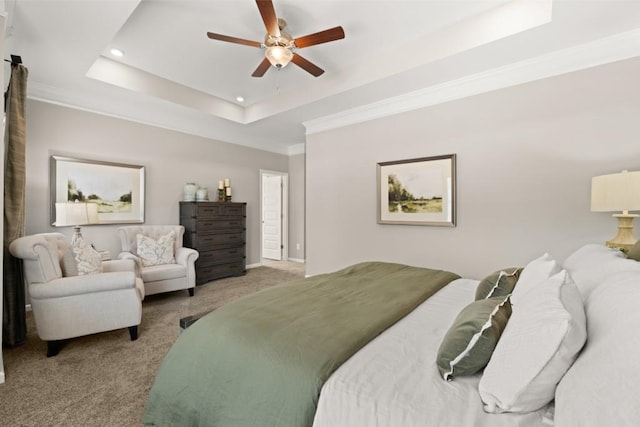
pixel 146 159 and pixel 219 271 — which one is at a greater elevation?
pixel 146 159

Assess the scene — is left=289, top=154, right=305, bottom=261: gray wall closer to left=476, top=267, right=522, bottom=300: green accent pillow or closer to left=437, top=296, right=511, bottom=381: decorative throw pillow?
left=476, top=267, right=522, bottom=300: green accent pillow

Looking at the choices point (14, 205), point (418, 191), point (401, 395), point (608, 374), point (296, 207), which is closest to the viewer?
point (608, 374)

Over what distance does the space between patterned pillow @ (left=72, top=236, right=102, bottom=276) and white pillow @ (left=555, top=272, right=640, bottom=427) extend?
3252 mm

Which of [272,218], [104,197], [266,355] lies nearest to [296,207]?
[272,218]

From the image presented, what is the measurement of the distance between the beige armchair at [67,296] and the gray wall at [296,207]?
13.5 feet

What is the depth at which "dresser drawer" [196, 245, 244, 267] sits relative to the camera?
450 cm

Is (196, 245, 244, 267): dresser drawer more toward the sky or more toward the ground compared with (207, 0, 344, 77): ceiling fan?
more toward the ground

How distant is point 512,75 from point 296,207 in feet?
14.9

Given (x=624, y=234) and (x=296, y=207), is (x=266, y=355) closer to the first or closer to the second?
(x=624, y=234)

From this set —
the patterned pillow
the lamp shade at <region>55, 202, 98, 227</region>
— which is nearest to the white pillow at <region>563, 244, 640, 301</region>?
the patterned pillow

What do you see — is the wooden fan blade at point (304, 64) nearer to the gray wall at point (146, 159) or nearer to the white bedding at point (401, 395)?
the white bedding at point (401, 395)

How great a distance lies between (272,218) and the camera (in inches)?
267

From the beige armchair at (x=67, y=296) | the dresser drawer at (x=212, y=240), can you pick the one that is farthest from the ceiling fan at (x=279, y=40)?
the dresser drawer at (x=212, y=240)

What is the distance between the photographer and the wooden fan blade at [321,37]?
7.50 ft
